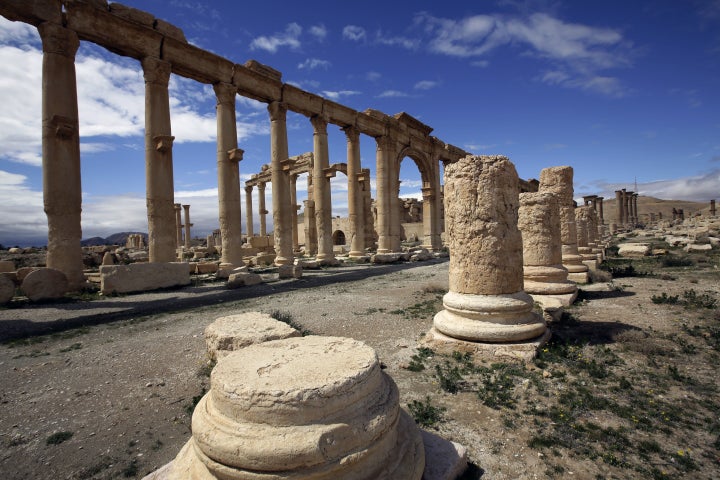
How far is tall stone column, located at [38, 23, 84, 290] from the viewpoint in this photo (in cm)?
982

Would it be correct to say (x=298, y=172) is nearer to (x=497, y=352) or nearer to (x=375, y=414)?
(x=497, y=352)

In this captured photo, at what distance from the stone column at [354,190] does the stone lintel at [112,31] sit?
9.67 metres

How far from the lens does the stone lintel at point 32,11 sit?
30.6ft

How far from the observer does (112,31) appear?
35.9ft

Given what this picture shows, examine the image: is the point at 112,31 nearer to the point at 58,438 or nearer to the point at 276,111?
the point at 276,111

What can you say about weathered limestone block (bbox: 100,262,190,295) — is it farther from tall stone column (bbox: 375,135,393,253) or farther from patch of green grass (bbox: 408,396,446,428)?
tall stone column (bbox: 375,135,393,253)

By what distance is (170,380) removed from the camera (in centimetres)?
419

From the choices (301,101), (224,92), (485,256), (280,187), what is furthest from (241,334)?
(301,101)

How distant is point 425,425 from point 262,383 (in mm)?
1744

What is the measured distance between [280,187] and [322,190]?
2.72 metres

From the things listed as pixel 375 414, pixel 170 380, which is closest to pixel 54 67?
pixel 170 380

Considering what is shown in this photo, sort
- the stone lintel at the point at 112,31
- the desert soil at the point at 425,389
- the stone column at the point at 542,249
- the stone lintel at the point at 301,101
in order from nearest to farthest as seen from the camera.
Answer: the desert soil at the point at 425,389 → the stone column at the point at 542,249 → the stone lintel at the point at 112,31 → the stone lintel at the point at 301,101

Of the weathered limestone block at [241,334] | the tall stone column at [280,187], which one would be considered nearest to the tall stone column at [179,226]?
the tall stone column at [280,187]

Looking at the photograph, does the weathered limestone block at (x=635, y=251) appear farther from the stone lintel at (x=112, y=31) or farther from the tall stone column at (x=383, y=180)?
the stone lintel at (x=112, y=31)
